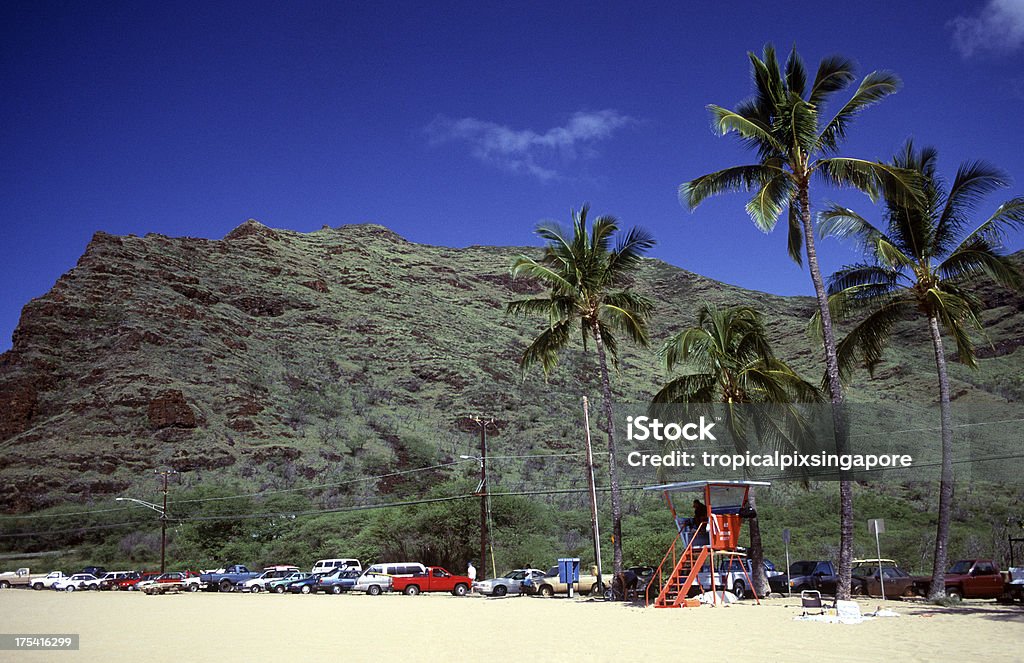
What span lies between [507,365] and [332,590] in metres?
58.7

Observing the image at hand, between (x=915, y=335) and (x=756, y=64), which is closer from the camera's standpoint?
(x=756, y=64)

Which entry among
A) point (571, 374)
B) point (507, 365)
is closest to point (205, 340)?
point (507, 365)

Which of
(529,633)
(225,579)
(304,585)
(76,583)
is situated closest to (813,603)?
(529,633)

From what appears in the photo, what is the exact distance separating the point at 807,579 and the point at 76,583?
130 ft

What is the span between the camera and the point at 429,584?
38.8 metres

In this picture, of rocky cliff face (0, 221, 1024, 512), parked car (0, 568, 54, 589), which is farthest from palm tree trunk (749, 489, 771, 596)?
parked car (0, 568, 54, 589)

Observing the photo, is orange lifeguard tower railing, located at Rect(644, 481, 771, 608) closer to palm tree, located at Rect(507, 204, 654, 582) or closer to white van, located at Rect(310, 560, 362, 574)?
palm tree, located at Rect(507, 204, 654, 582)

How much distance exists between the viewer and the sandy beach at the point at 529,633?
14.1m

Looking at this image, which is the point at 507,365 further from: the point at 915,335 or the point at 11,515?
the point at 11,515

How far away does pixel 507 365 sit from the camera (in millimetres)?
97312

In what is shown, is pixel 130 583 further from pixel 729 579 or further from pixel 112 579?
pixel 729 579

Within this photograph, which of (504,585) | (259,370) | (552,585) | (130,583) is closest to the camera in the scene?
(552,585)

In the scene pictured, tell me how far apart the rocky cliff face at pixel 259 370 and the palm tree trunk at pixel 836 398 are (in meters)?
46.7

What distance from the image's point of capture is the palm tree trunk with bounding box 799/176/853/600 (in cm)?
2139
